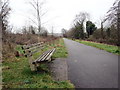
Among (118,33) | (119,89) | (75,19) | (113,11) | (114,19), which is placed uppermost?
(75,19)

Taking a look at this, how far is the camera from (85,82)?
4113 mm

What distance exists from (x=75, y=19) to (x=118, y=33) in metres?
44.6

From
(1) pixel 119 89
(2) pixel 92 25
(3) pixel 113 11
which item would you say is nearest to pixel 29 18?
(3) pixel 113 11

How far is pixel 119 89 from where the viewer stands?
3.54 meters

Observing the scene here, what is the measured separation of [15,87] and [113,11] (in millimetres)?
17089

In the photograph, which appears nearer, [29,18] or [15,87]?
[15,87]

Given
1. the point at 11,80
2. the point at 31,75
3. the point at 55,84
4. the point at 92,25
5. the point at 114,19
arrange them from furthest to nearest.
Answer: the point at 92,25, the point at 114,19, the point at 31,75, the point at 11,80, the point at 55,84

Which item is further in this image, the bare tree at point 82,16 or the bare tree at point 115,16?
the bare tree at point 82,16

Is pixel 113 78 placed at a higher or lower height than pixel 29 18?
lower

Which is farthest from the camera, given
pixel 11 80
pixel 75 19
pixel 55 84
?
pixel 75 19

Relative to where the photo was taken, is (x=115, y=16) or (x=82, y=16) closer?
(x=115, y=16)

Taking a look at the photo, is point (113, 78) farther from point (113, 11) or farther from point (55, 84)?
point (113, 11)

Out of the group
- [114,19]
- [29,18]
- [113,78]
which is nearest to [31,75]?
[113,78]

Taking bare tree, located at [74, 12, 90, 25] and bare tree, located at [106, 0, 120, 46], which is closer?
bare tree, located at [106, 0, 120, 46]
